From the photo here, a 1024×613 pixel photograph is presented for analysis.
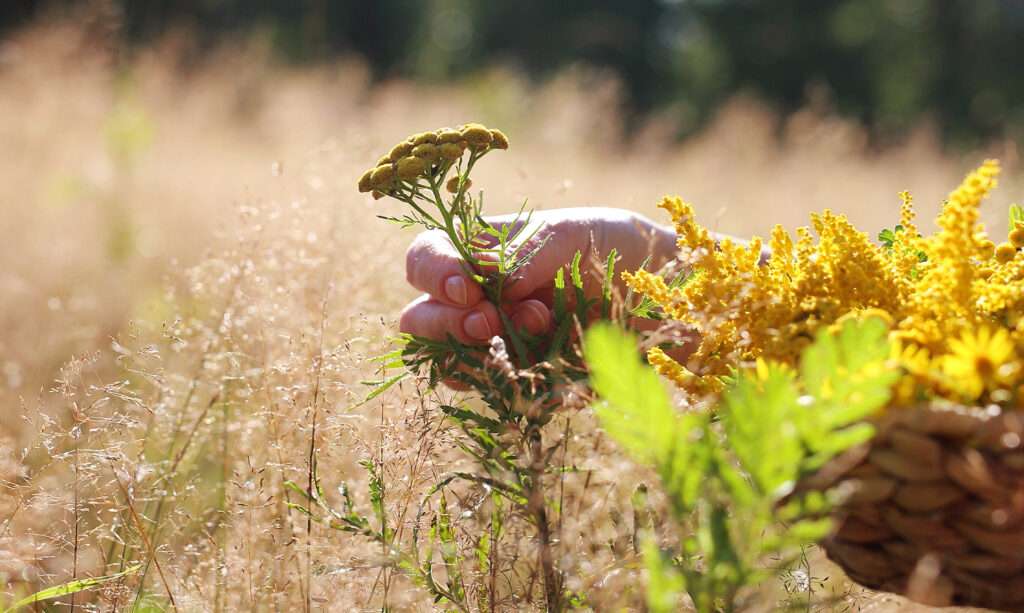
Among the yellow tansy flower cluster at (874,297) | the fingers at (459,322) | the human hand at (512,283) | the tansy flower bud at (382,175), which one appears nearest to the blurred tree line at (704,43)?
the human hand at (512,283)

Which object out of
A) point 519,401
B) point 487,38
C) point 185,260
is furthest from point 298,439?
point 487,38

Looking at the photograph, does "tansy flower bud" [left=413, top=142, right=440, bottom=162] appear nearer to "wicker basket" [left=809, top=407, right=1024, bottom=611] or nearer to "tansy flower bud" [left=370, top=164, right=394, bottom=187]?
"tansy flower bud" [left=370, top=164, right=394, bottom=187]

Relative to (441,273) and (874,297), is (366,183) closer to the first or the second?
(441,273)

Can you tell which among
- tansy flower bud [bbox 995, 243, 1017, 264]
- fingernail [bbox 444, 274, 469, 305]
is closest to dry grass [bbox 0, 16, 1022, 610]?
fingernail [bbox 444, 274, 469, 305]

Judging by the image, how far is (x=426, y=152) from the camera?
80 centimetres

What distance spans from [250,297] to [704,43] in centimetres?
1654

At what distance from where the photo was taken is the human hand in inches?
36.5

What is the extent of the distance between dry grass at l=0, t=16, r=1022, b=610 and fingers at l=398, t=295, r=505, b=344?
99 millimetres

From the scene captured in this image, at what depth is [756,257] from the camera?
2.50 ft

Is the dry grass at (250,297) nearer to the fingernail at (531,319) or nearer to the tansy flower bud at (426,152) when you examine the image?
the fingernail at (531,319)

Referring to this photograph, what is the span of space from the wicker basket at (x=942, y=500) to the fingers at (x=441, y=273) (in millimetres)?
511

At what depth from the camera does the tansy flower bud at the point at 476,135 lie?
2.72 feet

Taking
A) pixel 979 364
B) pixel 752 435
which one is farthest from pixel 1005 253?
pixel 752 435

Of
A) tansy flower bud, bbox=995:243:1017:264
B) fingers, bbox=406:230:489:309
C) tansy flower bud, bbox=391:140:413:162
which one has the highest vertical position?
tansy flower bud, bbox=391:140:413:162
